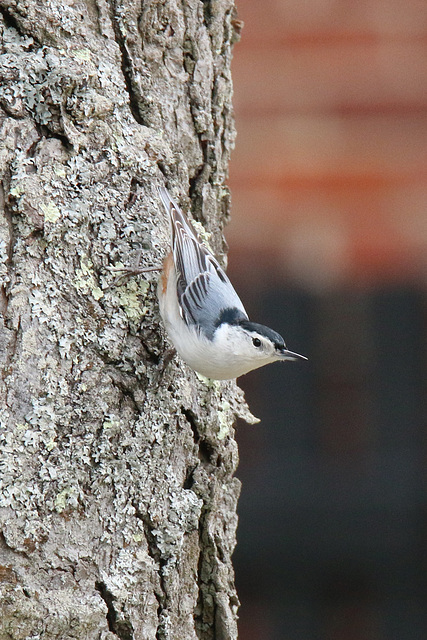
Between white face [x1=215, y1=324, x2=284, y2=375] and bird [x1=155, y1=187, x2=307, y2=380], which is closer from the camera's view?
bird [x1=155, y1=187, x2=307, y2=380]

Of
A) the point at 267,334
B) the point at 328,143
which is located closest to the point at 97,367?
the point at 267,334

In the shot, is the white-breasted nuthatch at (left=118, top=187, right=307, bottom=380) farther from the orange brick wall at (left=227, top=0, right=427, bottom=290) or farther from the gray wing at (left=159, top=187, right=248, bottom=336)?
the orange brick wall at (left=227, top=0, right=427, bottom=290)

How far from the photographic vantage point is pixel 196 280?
2410mm

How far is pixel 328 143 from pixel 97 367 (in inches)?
108

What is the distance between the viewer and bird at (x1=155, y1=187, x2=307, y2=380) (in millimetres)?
2254

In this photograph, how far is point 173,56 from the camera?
2.37 m

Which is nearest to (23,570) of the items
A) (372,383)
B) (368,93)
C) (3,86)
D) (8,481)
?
(8,481)

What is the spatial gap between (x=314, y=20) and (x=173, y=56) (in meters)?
2.30

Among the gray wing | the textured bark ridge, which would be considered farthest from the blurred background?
the textured bark ridge

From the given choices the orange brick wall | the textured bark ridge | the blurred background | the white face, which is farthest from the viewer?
the orange brick wall

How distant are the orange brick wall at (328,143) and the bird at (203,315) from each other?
190 centimetres

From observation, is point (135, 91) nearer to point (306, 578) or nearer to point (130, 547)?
point (130, 547)

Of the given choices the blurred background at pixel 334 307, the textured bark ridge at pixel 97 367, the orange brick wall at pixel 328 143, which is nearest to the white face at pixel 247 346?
the textured bark ridge at pixel 97 367

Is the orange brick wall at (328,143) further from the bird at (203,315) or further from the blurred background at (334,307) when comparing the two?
the bird at (203,315)
